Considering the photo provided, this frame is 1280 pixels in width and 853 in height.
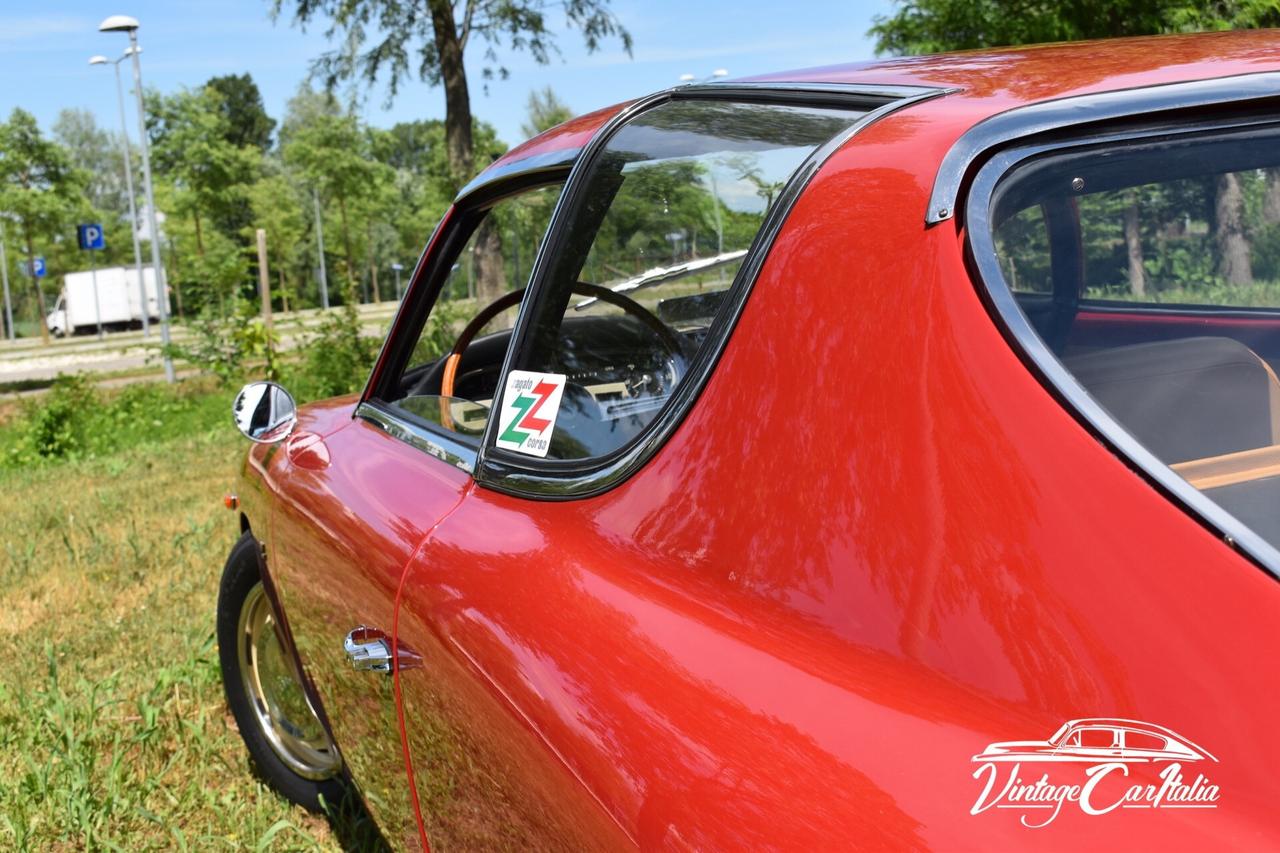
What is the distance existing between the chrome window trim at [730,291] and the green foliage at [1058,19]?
7.69m

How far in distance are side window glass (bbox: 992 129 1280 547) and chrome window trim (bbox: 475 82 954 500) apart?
0.27 metres

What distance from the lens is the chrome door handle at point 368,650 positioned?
196 cm

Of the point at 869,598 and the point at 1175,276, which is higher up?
the point at 1175,276

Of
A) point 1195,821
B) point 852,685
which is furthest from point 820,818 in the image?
point 1195,821

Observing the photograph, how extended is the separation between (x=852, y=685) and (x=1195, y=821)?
0.33 meters

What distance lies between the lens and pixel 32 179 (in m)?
40.0

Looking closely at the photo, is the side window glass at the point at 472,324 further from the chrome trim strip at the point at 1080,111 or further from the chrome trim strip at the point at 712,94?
the chrome trim strip at the point at 1080,111

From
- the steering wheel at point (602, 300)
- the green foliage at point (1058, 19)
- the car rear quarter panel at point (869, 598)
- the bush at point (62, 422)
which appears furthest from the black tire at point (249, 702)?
the bush at point (62, 422)

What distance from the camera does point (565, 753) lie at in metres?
1.34

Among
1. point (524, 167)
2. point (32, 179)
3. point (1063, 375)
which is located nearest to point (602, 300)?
point (524, 167)

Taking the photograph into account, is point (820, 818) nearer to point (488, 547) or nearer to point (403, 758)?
point (488, 547)

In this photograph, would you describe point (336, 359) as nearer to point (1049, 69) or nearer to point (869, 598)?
point (1049, 69)

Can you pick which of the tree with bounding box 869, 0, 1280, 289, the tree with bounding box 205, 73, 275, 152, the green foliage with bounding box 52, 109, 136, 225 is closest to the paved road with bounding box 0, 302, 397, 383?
the tree with bounding box 869, 0, 1280, 289

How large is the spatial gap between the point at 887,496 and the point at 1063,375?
0.21 meters
